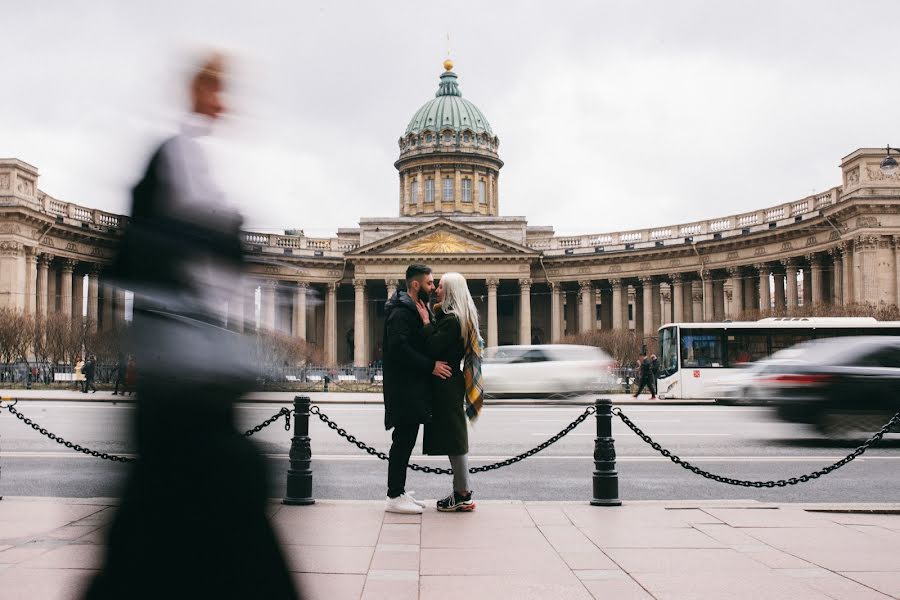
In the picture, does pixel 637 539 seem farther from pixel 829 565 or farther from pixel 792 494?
pixel 792 494

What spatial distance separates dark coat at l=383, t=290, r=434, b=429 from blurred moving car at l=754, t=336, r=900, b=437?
31.6ft

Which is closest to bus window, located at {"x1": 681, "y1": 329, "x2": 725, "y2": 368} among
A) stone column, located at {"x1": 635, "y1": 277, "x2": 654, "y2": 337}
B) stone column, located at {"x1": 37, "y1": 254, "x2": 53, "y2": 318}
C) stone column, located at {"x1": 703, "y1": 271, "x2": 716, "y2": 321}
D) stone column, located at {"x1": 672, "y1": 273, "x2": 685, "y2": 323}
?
stone column, located at {"x1": 703, "y1": 271, "x2": 716, "y2": 321}

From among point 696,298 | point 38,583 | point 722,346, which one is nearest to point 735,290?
point 696,298

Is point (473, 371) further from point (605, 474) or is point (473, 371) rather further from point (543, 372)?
point (543, 372)

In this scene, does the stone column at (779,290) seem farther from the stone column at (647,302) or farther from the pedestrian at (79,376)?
the pedestrian at (79,376)

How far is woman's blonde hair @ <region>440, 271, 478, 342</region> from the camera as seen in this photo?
323 inches

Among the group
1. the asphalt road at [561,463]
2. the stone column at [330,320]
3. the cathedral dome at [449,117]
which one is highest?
the cathedral dome at [449,117]

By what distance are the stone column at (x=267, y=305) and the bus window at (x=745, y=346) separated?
110ft

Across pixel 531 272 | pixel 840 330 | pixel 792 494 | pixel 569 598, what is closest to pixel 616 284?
pixel 531 272

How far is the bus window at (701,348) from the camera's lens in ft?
114

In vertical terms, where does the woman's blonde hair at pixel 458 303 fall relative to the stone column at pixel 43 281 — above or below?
below

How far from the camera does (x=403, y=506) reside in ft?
26.3

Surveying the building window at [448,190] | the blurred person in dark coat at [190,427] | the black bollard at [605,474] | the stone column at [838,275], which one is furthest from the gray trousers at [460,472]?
the building window at [448,190]

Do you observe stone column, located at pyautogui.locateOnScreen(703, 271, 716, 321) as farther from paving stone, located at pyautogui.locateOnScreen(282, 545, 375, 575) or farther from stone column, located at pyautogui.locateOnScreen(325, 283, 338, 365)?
paving stone, located at pyautogui.locateOnScreen(282, 545, 375, 575)
